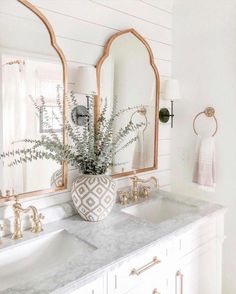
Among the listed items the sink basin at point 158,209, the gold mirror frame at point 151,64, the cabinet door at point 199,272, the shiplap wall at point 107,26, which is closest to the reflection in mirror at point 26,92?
the shiplap wall at point 107,26

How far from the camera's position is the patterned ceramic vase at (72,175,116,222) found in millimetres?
1400

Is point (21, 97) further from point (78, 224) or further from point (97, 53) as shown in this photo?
point (78, 224)

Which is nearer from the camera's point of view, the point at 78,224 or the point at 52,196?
the point at 78,224

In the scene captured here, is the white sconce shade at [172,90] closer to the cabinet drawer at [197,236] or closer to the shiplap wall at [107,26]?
the shiplap wall at [107,26]

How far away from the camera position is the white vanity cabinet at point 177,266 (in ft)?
3.66

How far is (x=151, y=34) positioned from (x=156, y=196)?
1.18 metres

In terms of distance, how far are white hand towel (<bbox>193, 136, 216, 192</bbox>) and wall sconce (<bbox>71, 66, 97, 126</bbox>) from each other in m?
0.89

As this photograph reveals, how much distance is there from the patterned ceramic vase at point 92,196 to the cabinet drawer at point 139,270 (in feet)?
1.10

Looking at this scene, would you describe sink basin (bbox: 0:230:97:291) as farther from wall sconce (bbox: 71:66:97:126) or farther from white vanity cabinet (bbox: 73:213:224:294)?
wall sconce (bbox: 71:66:97:126)

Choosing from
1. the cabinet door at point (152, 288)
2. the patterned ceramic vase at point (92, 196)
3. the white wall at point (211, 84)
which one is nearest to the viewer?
the cabinet door at point (152, 288)

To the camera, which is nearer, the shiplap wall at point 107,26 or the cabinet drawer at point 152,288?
the cabinet drawer at point 152,288

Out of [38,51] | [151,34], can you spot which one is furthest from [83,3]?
[151,34]

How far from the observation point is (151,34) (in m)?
2.03

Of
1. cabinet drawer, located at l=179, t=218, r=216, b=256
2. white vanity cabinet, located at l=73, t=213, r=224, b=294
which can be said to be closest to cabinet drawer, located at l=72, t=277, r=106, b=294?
white vanity cabinet, located at l=73, t=213, r=224, b=294
